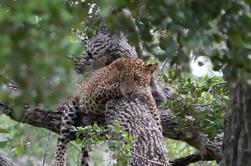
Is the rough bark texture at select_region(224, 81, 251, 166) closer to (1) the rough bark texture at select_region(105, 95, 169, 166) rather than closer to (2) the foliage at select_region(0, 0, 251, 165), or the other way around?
(2) the foliage at select_region(0, 0, 251, 165)

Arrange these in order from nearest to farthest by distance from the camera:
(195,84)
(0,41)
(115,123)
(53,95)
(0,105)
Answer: (0,41) → (53,95) → (115,123) → (195,84) → (0,105)

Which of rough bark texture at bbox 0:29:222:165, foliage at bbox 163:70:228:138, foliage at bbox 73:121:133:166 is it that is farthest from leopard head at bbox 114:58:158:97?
foliage at bbox 73:121:133:166

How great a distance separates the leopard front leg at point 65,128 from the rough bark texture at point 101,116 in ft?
0.21

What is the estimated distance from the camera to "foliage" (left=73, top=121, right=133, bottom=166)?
4324mm

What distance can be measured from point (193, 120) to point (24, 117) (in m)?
1.80

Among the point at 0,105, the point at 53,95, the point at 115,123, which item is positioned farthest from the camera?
the point at 0,105

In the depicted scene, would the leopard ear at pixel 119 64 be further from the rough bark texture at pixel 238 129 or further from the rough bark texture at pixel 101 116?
the rough bark texture at pixel 238 129

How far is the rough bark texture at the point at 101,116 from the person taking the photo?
19.1 ft

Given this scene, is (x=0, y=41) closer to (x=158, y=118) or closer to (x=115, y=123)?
(x=115, y=123)

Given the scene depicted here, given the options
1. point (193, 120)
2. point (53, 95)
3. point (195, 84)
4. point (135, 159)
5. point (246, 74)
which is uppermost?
point (195, 84)

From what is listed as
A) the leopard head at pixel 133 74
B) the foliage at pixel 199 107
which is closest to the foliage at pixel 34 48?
the foliage at pixel 199 107

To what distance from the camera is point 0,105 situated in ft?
19.5

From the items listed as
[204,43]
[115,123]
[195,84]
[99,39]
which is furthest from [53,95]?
[99,39]

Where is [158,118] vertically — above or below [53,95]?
above
